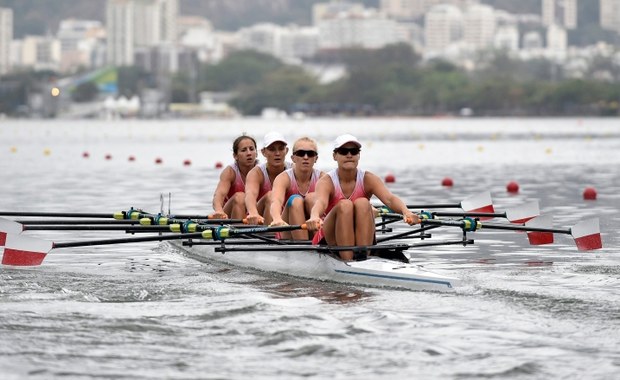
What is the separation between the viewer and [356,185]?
14.2 m

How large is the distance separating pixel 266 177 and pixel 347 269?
2.56 m

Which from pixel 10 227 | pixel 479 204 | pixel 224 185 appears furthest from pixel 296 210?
pixel 479 204

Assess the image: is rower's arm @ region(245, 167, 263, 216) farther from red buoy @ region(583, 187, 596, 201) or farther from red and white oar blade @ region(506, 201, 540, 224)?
red buoy @ region(583, 187, 596, 201)

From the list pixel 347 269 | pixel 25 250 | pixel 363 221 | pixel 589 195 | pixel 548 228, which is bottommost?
pixel 347 269

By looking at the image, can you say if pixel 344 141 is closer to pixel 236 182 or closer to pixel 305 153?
pixel 305 153

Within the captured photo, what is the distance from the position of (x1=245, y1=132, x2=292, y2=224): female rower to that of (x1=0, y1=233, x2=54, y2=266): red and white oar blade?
2267 millimetres

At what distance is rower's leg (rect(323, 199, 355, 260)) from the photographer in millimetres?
13680

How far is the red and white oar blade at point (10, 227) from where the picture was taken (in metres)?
16.0

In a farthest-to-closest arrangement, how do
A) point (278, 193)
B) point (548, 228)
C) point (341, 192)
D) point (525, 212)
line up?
point (525, 212), point (548, 228), point (278, 193), point (341, 192)

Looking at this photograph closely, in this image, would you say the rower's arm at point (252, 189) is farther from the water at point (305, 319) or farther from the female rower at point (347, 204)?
the female rower at point (347, 204)

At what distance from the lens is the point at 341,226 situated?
1373 centimetres

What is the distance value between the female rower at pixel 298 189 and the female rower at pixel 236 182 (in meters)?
1.41

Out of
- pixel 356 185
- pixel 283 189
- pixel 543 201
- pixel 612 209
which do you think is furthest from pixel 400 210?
pixel 543 201

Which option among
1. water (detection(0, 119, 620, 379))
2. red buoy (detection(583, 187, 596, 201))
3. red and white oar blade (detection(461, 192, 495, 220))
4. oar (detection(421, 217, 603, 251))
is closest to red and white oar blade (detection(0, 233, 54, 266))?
water (detection(0, 119, 620, 379))
